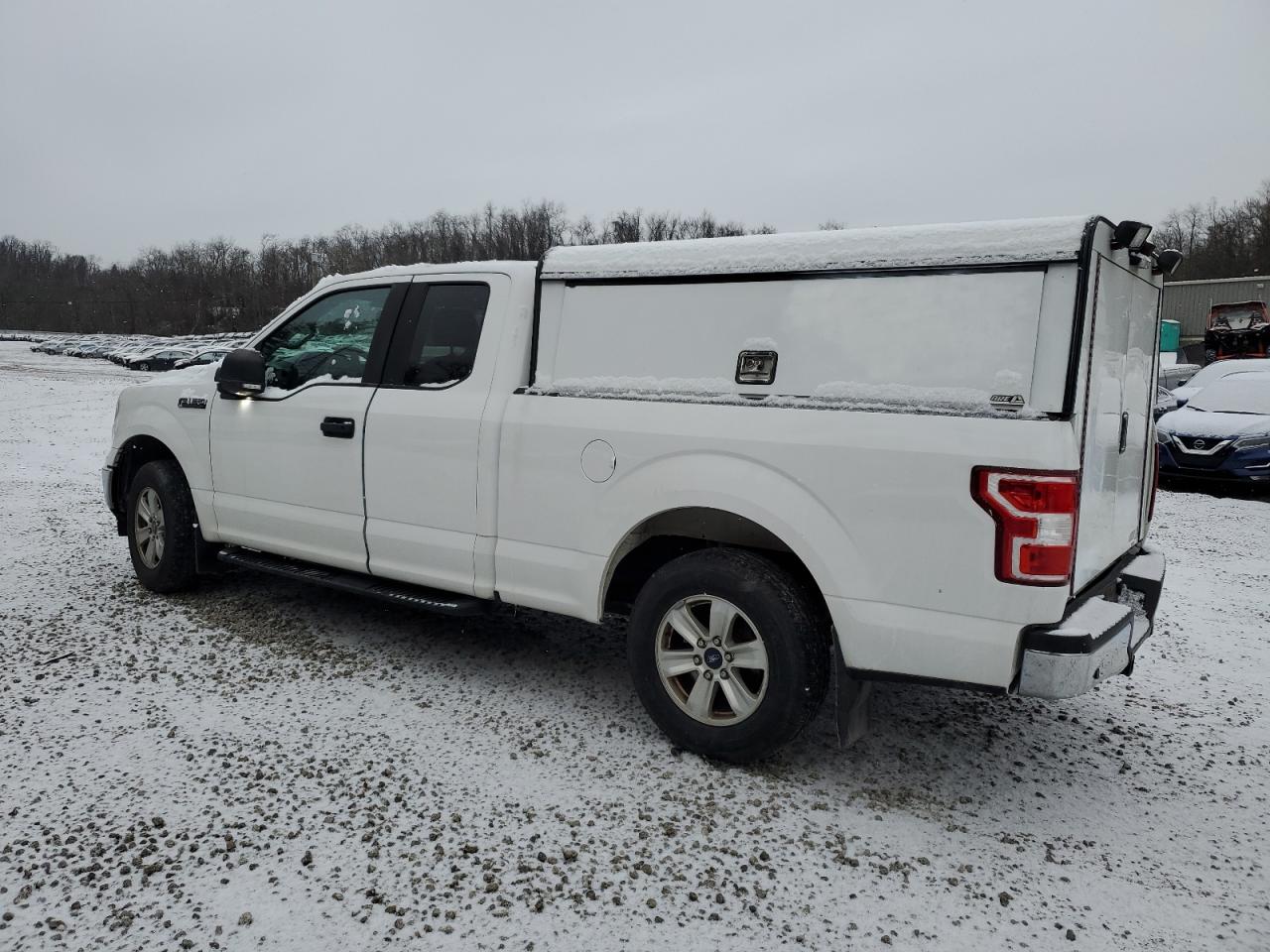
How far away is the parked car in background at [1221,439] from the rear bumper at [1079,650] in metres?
8.61

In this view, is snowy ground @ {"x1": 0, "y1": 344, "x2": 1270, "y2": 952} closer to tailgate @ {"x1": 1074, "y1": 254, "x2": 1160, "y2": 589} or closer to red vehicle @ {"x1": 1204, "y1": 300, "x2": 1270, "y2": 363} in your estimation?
tailgate @ {"x1": 1074, "y1": 254, "x2": 1160, "y2": 589}

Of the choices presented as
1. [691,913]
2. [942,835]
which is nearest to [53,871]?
[691,913]

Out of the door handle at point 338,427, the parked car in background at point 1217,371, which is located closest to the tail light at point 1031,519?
the door handle at point 338,427

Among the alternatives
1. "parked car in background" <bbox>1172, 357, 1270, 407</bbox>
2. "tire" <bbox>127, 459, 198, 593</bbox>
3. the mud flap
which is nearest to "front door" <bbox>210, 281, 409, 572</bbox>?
"tire" <bbox>127, 459, 198, 593</bbox>

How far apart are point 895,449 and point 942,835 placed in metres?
1.40

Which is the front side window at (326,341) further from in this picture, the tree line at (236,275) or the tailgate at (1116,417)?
the tree line at (236,275)

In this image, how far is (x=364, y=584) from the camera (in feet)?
15.0

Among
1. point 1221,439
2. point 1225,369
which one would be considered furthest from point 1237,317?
point 1221,439

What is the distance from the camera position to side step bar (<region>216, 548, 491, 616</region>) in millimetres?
4207

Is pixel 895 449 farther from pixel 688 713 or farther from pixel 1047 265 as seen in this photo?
pixel 688 713

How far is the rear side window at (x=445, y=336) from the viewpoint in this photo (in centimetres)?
423

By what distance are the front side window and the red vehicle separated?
31129 mm

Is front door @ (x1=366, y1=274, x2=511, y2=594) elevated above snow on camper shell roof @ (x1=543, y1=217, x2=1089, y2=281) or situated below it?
below

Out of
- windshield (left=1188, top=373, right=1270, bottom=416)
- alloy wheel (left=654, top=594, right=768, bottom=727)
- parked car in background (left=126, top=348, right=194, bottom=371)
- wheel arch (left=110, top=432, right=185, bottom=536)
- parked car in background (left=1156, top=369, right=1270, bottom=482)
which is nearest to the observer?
alloy wheel (left=654, top=594, right=768, bottom=727)
